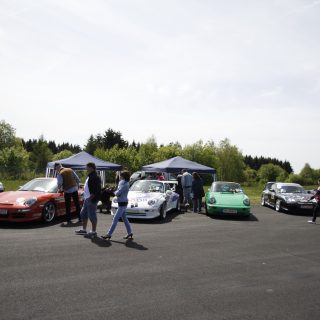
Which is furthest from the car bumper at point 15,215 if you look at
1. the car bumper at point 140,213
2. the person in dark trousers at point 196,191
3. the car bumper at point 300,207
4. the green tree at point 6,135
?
the green tree at point 6,135

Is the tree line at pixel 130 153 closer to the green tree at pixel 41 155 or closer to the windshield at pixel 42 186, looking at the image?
the green tree at pixel 41 155

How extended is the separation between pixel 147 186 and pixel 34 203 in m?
4.76

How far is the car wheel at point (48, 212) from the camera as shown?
11041 millimetres

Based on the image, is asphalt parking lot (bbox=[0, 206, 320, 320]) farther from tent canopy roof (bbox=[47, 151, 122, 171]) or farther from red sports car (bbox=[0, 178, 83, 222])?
tent canopy roof (bbox=[47, 151, 122, 171])

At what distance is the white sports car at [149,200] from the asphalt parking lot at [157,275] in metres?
2.04

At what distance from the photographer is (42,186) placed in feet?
40.0

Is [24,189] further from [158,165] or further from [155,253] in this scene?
[158,165]

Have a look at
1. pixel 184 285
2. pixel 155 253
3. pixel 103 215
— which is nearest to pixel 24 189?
pixel 103 215

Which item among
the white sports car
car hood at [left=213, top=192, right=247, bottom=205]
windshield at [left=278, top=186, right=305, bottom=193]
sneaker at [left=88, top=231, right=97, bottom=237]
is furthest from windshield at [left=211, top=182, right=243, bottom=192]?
sneaker at [left=88, top=231, right=97, bottom=237]

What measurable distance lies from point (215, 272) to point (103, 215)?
8112 millimetres

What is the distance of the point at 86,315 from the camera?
4.20 metres

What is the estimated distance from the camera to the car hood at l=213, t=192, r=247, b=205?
14.4m

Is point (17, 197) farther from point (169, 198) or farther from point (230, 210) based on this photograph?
point (230, 210)

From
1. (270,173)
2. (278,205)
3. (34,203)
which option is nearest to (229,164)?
(270,173)
